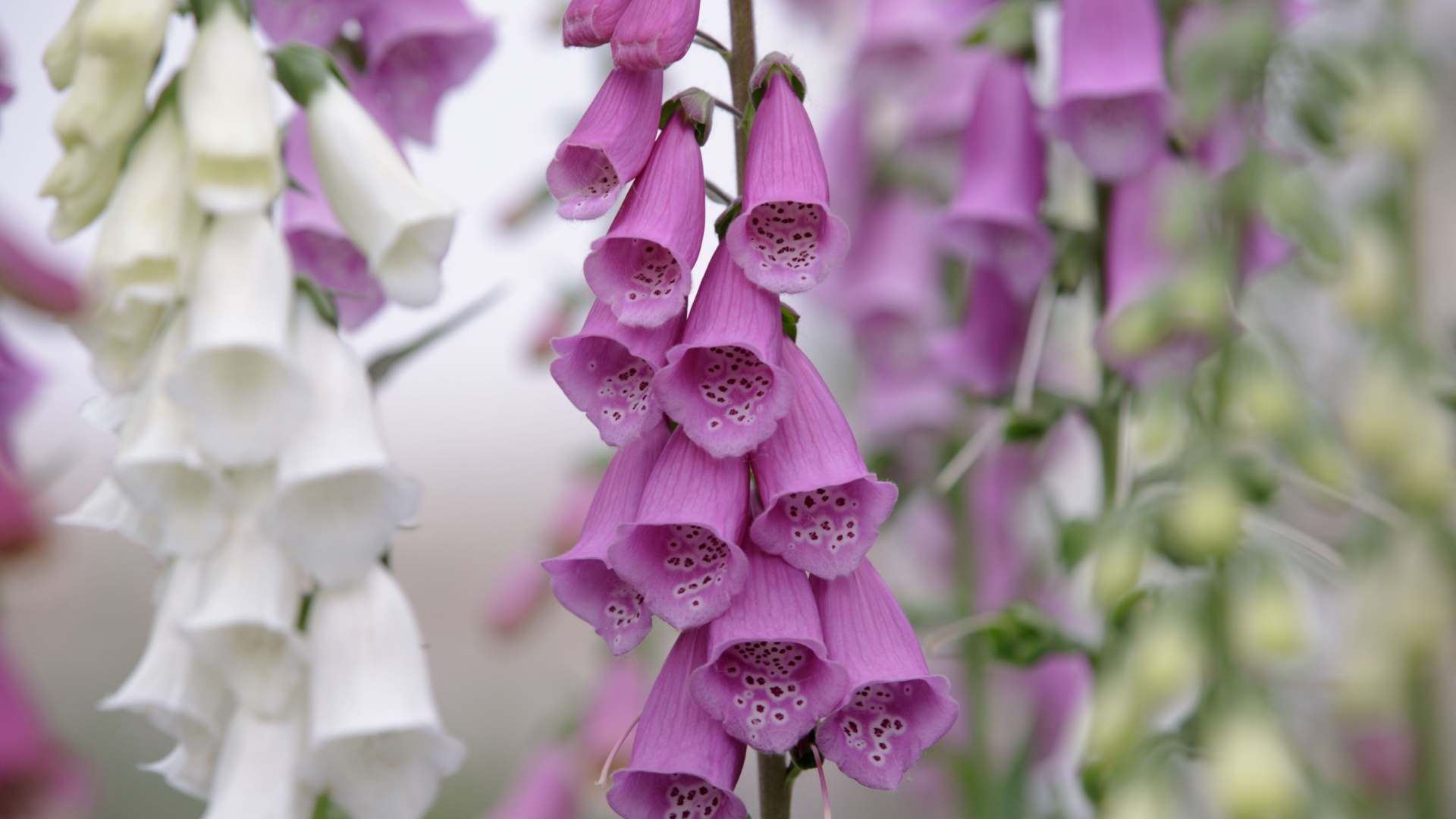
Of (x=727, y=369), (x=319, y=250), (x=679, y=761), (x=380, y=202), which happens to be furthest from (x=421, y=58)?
(x=679, y=761)

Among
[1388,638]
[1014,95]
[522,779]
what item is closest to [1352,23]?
[1014,95]

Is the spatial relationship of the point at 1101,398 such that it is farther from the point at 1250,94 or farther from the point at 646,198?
the point at 646,198

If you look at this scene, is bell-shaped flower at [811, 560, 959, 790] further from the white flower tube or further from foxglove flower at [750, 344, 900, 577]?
the white flower tube

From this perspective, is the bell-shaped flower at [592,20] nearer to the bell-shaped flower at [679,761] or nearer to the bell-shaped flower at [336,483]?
the bell-shaped flower at [336,483]

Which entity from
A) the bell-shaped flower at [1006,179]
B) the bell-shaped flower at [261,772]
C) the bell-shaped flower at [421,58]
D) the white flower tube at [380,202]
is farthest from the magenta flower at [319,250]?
the bell-shaped flower at [1006,179]

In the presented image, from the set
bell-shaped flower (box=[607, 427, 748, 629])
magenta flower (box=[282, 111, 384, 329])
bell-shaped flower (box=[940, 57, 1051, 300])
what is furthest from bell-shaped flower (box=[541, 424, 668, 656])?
bell-shaped flower (box=[940, 57, 1051, 300])

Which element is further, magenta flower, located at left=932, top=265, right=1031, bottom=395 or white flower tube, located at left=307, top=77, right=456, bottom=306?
magenta flower, located at left=932, top=265, right=1031, bottom=395

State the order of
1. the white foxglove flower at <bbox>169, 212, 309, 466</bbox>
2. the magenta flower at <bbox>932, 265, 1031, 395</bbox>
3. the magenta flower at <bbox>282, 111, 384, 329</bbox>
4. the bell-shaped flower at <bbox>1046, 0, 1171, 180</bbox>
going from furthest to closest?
the magenta flower at <bbox>932, 265, 1031, 395</bbox> → the bell-shaped flower at <bbox>1046, 0, 1171, 180</bbox> → the magenta flower at <bbox>282, 111, 384, 329</bbox> → the white foxglove flower at <bbox>169, 212, 309, 466</bbox>
